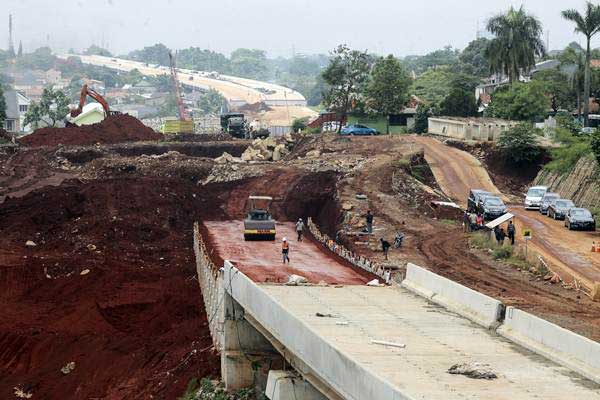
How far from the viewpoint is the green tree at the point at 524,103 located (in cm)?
9588

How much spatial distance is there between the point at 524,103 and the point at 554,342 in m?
73.6

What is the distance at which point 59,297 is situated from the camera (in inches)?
1986

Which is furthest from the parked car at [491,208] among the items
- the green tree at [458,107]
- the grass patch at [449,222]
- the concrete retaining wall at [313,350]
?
the green tree at [458,107]

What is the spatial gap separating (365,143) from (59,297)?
147ft

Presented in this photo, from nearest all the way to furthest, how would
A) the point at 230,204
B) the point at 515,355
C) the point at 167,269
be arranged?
the point at 515,355 < the point at 167,269 < the point at 230,204

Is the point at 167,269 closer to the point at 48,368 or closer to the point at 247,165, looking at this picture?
the point at 48,368

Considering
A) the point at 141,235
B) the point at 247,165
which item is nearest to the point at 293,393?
the point at 141,235

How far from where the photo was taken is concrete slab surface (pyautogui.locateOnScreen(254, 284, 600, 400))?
21.1m

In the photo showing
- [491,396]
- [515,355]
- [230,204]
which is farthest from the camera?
[230,204]

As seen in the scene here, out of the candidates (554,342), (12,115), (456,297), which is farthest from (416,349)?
(12,115)

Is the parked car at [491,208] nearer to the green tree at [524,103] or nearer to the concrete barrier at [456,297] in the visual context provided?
the concrete barrier at [456,297]

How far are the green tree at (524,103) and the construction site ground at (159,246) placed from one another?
9139mm

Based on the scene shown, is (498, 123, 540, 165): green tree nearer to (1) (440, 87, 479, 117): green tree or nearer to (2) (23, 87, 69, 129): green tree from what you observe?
(1) (440, 87, 479, 117): green tree

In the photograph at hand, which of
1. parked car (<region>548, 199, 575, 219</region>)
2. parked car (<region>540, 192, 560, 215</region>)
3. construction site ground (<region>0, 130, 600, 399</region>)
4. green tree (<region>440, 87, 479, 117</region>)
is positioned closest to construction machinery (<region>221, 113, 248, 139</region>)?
green tree (<region>440, 87, 479, 117</region>)
